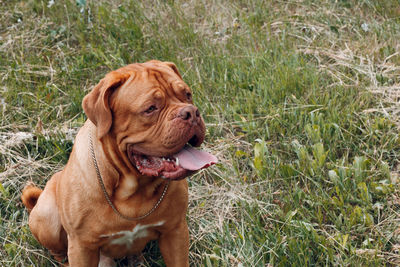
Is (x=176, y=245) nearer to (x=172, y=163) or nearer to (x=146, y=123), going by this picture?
(x=172, y=163)

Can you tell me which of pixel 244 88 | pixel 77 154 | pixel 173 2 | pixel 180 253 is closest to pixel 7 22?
pixel 173 2

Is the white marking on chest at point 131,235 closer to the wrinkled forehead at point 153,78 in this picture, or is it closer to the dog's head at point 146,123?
the dog's head at point 146,123

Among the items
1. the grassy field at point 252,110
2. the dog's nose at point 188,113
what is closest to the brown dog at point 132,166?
the dog's nose at point 188,113

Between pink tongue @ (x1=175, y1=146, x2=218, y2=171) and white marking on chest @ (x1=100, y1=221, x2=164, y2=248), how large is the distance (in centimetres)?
40

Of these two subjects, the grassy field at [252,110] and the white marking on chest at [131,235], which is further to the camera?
the grassy field at [252,110]

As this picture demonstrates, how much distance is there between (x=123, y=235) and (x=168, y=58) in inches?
89.9

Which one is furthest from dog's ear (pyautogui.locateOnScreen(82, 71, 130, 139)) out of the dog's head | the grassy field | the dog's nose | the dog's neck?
the grassy field

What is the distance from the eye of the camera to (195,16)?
5.25 meters

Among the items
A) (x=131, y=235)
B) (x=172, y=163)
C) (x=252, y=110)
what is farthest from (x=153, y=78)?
(x=252, y=110)

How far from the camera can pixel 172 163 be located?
259 centimetres

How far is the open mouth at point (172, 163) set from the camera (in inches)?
100

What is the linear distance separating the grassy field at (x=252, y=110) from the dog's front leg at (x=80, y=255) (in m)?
0.53

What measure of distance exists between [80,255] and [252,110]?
1.81 meters

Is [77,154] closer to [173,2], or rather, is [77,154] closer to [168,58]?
[168,58]
